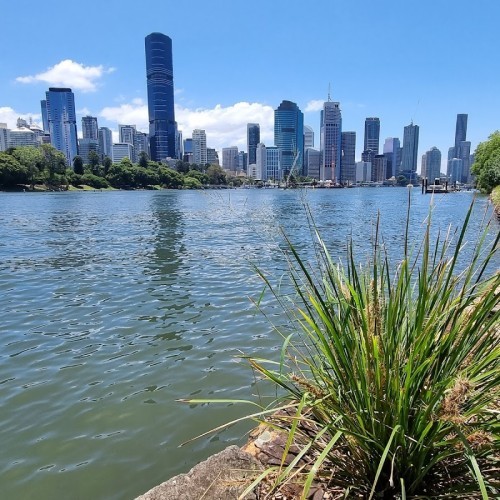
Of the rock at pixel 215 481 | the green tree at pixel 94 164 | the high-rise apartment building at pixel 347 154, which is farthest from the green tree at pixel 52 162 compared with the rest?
the rock at pixel 215 481

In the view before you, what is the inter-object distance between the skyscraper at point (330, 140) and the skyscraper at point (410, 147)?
739mm

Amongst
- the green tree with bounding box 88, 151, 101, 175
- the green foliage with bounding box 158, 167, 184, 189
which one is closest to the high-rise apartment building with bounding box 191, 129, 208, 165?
the green tree with bounding box 88, 151, 101, 175

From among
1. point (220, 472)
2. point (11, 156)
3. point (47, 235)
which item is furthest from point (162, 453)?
point (11, 156)

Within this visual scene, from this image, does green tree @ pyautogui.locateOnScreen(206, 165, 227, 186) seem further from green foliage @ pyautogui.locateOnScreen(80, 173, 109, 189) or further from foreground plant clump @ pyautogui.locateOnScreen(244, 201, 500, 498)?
green foliage @ pyautogui.locateOnScreen(80, 173, 109, 189)

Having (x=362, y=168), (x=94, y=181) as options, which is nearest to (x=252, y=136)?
(x=362, y=168)

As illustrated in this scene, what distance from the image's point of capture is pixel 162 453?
4840 millimetres

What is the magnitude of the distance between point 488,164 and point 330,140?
69.1 m

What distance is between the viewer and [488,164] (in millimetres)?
63156

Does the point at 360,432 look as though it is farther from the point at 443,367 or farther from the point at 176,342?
the point at 176,342

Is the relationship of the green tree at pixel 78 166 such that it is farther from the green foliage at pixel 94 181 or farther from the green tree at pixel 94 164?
the green tree at pixel 94 164

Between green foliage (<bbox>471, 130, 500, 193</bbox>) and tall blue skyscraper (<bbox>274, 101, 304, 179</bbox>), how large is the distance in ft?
177

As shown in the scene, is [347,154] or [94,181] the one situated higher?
[347,154]

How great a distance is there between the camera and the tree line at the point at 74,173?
118m

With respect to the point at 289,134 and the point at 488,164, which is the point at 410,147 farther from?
the point at 488,164
